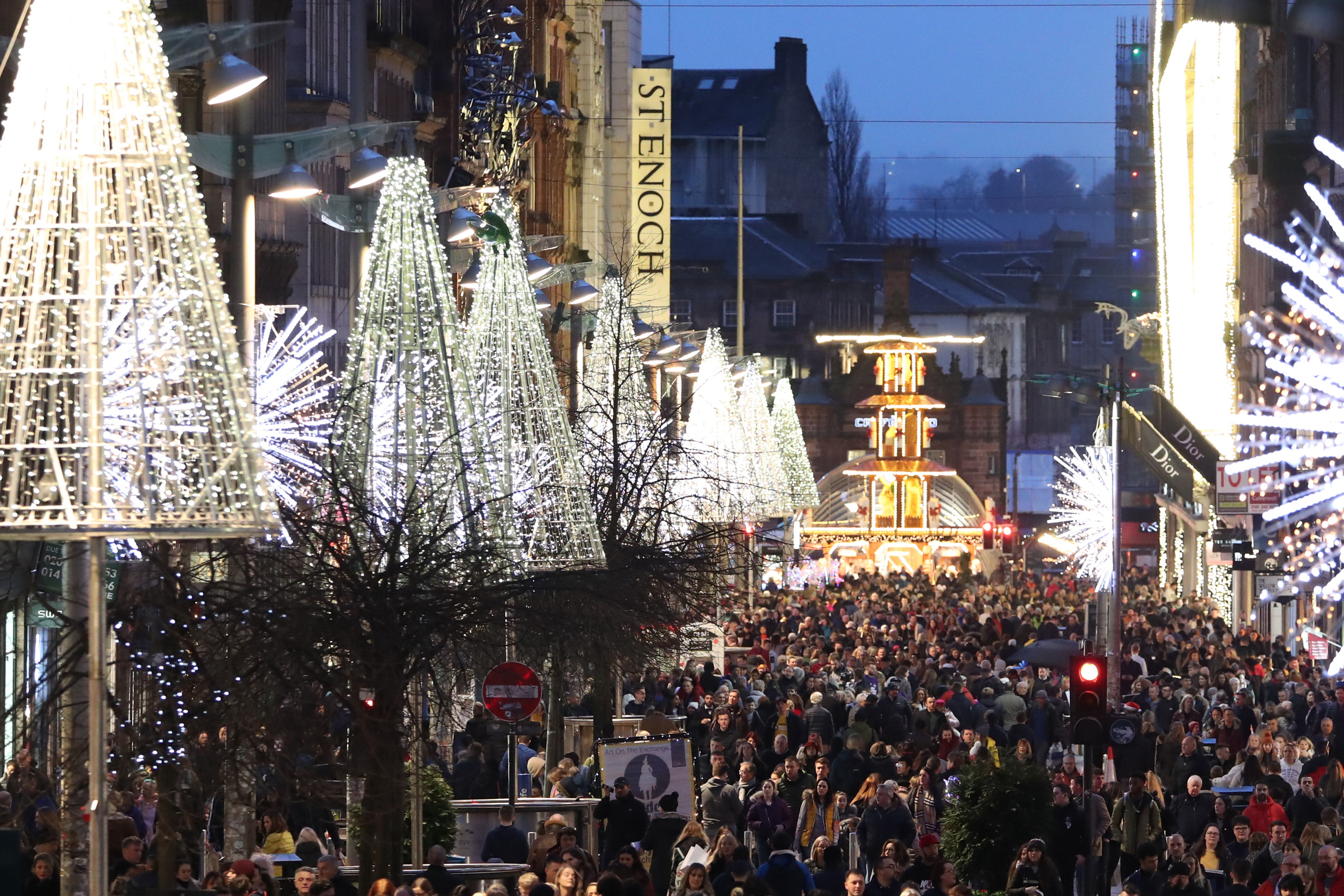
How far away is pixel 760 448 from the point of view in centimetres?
5028

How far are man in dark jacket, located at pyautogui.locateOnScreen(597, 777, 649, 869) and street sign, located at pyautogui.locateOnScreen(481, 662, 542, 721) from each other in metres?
1.29

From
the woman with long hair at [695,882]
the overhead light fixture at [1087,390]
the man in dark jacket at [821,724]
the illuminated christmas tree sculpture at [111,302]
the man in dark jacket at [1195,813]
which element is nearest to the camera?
the illuminated christmas tree sculpture at [111,302]

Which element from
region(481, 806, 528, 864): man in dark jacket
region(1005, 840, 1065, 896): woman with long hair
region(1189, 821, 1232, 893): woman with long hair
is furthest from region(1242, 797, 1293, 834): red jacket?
region(481, 806, 528, 864): man in dark jacket

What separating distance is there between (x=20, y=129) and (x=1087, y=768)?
9.78m

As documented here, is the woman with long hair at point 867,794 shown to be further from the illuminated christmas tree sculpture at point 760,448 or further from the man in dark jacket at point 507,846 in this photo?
the illuminated christmas tree sculpture at point 760,448

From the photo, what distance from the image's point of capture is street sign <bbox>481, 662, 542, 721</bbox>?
18859 millimetres

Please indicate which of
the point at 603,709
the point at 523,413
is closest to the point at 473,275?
the point at 523,413

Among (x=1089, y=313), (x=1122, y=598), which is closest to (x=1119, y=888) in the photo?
(x=1122, y=598)

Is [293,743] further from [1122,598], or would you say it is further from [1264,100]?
[1264,100]

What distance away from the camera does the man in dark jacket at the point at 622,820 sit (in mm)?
19750

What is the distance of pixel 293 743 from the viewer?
17.1 meters

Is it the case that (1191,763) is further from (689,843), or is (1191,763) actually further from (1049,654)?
(1049,654)

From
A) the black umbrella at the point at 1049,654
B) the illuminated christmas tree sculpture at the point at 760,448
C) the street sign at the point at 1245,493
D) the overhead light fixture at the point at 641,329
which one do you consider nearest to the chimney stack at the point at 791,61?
the illuminated christmas tree sculpture at the point at 760,448

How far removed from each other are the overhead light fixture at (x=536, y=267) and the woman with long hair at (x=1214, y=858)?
864 centimetres
